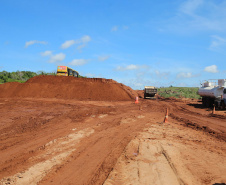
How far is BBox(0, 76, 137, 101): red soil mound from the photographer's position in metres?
34.3

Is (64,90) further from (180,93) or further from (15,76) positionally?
(180,93)

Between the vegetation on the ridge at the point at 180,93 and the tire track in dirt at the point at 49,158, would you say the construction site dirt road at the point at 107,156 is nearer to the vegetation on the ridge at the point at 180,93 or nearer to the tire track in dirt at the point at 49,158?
the tire track in dirt at the point at 49,158

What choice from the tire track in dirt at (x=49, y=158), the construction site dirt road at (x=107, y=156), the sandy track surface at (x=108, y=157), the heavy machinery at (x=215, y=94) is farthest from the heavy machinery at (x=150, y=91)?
the tire track in dirt at (x=49, y=158)

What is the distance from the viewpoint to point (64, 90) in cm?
3584

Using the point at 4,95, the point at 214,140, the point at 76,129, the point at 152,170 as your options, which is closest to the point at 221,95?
the point at 214,140

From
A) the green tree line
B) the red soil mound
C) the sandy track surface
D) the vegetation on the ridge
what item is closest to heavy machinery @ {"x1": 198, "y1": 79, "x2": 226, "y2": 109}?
the red soil mound

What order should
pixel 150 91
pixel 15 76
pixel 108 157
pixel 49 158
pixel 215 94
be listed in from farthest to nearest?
1. pixel 15 76
2. pixel 150 91
3. pixel 215 94
4. pixel 108 157
5. pixel 49 158

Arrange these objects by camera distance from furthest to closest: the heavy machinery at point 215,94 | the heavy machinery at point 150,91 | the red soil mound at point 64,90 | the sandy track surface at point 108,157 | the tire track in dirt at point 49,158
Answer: the heavy machinery at point 150,91, the red soil mound at point 64,90, the heavy machinery at point 215,94, the sandy track surface at point 108,157, the tire track in dirt at point 49,158

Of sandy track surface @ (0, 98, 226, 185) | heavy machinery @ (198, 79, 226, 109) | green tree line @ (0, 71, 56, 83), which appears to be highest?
green tree line @ (0, 71, 56, 83)

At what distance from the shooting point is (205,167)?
20.8ft

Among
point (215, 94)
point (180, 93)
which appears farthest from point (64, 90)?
point (180, 93)

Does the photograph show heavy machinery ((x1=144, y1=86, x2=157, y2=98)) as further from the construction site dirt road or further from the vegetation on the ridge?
the construction site dirt road

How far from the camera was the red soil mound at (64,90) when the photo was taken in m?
34.3

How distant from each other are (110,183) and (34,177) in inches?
70.0
